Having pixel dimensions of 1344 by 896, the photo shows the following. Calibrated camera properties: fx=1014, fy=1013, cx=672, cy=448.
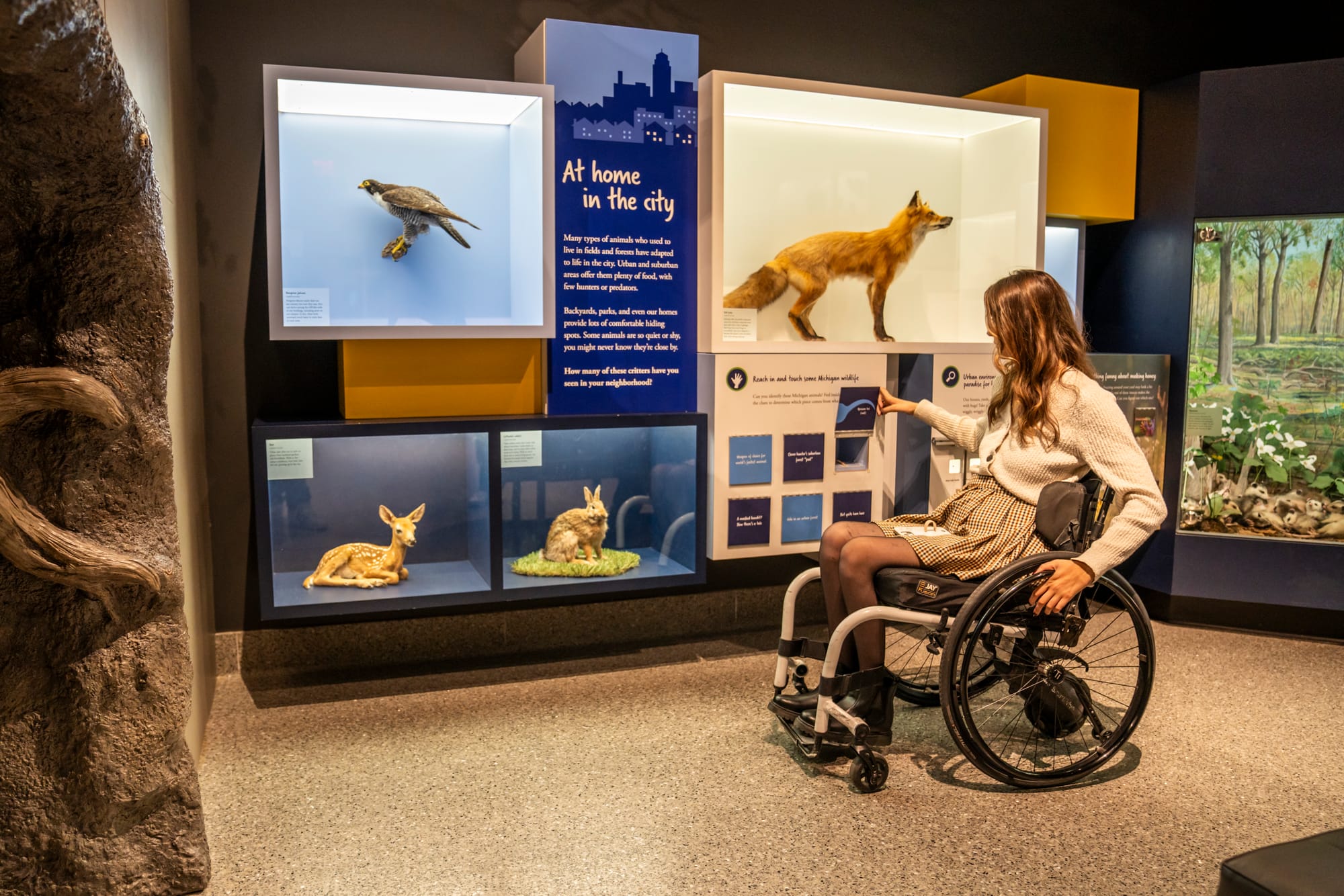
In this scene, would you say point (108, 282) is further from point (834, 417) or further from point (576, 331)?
point (834, 417)

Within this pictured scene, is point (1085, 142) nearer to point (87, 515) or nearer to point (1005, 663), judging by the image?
point (1005, 663)

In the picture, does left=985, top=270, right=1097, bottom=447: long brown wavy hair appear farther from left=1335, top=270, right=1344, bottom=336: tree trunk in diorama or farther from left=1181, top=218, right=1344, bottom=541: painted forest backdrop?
left=1335, top=270, right=1344, bottom=336: tree trunk in diorama

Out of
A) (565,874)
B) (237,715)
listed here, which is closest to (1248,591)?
(565,874)

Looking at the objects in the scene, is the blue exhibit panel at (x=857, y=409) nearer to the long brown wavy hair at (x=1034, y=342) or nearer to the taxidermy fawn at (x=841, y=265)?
the taxidermy fawn at (x=841, y=265)

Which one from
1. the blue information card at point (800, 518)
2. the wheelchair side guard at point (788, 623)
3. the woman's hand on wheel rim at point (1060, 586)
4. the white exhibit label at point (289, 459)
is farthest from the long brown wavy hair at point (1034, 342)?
the white exhibit label at point (289, 459)

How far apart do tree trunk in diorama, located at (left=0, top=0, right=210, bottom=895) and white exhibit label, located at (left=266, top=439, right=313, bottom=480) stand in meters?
0.98

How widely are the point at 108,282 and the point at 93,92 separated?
398mm

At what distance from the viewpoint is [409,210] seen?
128 inches

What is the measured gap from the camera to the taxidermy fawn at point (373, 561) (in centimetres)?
324

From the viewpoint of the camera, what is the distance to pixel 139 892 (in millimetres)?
2115

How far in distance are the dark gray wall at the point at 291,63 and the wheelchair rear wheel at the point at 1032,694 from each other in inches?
91.7

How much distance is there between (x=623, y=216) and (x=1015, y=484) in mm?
1589

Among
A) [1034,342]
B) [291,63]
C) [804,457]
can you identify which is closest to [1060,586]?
[1034,342]

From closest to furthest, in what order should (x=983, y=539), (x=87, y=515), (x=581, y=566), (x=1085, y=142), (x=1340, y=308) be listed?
(x=87, y=515)
(x=983, y=539)
(x=581, y=566)
(x=1340, y=308)
(x=1085, y=142)
